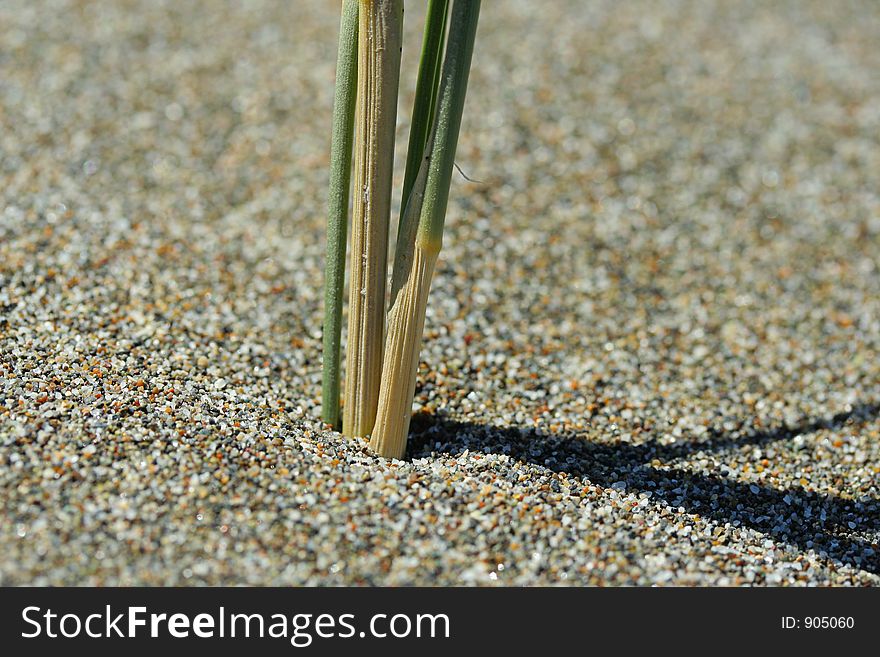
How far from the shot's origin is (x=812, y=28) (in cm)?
332

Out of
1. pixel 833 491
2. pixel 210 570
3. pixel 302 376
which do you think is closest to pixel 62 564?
pixel 210 570

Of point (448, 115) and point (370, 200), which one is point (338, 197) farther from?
point (448, 115)

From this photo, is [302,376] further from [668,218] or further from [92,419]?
[668,218]

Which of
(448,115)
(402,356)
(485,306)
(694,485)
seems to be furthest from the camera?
(485,306)

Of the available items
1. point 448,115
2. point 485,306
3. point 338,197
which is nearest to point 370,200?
point 338,197

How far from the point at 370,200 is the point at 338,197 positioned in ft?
0.30

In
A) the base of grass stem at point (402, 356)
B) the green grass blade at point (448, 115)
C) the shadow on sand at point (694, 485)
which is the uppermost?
the green grass blade at point (448, 115)

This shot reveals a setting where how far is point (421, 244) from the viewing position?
142 centimetres

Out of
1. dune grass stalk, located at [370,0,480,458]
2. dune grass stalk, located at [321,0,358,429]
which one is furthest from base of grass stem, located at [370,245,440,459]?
dune grass stalk, located at [321,0,358,429]

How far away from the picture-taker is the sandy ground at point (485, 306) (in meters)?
1.35

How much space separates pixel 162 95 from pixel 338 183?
139cm

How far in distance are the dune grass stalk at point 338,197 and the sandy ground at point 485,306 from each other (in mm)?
95

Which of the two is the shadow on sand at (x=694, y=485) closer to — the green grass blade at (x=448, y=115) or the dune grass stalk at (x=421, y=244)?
the dune grass stalk at (x=421, y=244)

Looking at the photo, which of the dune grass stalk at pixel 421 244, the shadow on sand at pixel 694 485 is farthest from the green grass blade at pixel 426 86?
the shadow on sand at pixel 694 485
